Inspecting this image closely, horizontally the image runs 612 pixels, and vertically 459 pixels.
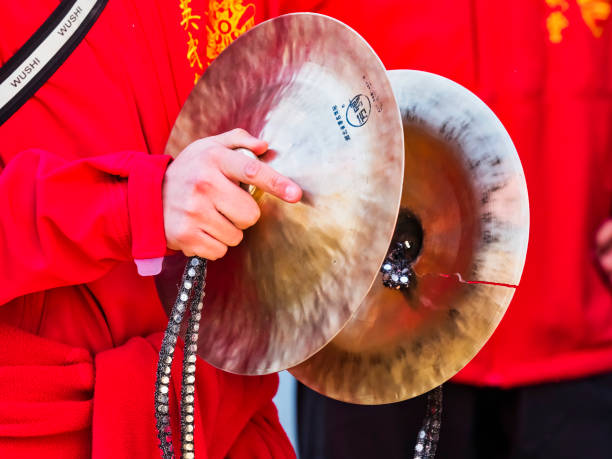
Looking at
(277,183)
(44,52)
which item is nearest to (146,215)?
Answer: (277,183)

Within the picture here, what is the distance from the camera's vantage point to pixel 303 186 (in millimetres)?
958

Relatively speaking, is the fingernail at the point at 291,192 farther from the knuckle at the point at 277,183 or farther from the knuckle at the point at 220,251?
the knuckle at the point at 220,251

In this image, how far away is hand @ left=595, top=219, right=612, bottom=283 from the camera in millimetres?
1221

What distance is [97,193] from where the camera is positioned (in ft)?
3.33

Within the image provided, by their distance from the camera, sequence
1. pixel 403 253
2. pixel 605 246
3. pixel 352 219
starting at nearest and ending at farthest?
1. pixel 352 219
2. pixel 403 253
3. pixel 605 246

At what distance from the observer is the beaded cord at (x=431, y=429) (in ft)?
3.70

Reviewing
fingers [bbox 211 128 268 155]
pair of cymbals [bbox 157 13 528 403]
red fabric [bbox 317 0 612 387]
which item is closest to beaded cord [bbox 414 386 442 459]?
pair of cymbals [bbox 157 13 528 403]

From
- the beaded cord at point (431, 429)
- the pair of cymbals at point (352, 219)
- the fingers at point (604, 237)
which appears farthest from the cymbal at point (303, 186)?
the fingers at point (604, 237)

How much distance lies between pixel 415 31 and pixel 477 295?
0.50 meters

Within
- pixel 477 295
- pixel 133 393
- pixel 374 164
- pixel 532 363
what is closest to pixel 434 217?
pixel 477 295

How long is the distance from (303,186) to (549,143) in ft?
1.64

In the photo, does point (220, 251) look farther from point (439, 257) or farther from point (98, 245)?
point (439, 257)

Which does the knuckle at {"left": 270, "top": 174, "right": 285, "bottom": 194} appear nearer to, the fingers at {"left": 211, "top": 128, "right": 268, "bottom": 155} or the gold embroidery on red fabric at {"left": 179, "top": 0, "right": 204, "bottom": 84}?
the fingers at {"left": 211, "top": 128, "right": 268, "bottom": 155}

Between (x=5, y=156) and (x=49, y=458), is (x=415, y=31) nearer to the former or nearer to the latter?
(x=5, y=156)
